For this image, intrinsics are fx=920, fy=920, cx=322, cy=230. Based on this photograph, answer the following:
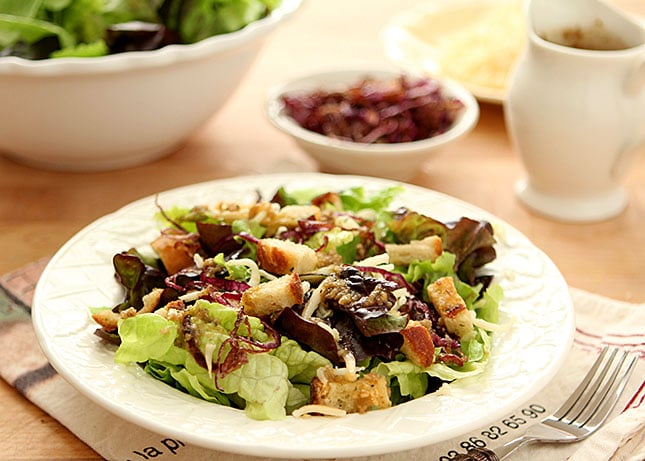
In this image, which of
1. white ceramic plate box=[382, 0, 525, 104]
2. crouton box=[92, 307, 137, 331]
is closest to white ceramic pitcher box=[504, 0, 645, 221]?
white ceramic plate box=[382, 0, 525, 104]

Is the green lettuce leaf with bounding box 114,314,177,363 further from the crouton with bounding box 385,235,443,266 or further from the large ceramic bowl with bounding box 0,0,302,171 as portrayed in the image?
the large ceramic bowl with bounding box 0,0,302,171

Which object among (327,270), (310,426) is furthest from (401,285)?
(310,426)

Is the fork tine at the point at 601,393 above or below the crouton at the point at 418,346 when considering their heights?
below

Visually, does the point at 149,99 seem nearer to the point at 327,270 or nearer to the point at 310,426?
the point at 327,270

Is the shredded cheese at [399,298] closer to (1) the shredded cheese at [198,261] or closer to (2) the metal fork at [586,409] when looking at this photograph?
(2) the metal fork at [586,409]

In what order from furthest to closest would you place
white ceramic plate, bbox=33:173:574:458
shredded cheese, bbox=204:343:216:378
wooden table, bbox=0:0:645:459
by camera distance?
1. wooden table, bbox=0:0:645:459
2. shredded cheese, bbox=204:343:216:378
3. white ceramic plate, bbox=33:173:574:458

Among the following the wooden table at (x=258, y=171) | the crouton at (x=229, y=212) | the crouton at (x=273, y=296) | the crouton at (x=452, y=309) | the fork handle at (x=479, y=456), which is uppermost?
the crouton at (x=273, y=296)

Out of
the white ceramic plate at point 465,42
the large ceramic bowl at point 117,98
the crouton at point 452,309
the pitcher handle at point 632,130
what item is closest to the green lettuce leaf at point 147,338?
the crouton at point 452,309
